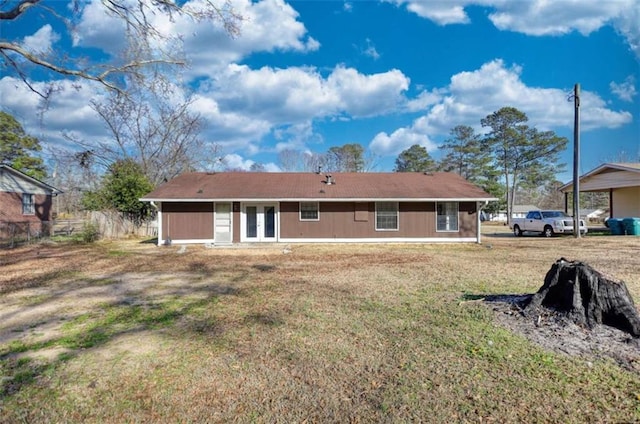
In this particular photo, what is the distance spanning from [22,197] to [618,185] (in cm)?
3534

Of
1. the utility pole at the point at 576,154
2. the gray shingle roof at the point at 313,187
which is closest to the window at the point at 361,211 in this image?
the gray shingle roof at the point at 313,187

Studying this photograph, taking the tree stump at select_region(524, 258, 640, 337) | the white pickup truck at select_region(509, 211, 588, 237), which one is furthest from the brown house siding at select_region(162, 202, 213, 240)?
the white pickup truck at select_region(509, 211, 588, 237)

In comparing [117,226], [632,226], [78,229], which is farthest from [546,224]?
[78,229]

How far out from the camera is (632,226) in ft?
58.4

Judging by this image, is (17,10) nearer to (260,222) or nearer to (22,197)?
(260,222)

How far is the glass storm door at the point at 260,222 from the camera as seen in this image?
16422mm

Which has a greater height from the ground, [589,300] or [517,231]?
[517,231]

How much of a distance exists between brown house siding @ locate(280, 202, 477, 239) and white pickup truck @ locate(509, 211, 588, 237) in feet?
18.9

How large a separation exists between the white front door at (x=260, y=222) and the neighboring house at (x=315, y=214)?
0.05 metres

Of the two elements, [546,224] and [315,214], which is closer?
[315,214]

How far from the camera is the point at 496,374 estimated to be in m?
3.39

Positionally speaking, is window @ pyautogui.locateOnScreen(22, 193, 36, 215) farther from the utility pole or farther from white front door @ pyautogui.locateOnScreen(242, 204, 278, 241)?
the utility pole

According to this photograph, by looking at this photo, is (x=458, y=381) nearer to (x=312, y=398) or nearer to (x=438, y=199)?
(x=312, y=398)

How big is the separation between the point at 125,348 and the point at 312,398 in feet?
8.30
